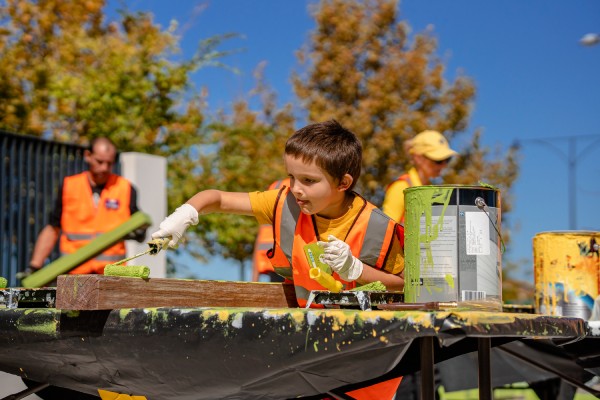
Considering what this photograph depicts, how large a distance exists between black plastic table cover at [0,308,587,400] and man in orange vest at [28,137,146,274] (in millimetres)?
4182

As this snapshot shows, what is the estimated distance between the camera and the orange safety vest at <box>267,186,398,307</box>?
2250 mm

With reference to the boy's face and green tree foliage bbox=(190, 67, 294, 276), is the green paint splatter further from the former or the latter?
green tree foliage bbox=(190, 67, 294, 276)

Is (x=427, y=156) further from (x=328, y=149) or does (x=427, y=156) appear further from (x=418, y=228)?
(x=418, y=228)

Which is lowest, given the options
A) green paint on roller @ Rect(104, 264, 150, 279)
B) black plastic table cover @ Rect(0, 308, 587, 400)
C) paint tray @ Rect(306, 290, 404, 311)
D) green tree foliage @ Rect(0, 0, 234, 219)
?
black plastic table cover @ Rect(0, 308, 587, 400)

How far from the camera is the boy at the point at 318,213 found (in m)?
2.14

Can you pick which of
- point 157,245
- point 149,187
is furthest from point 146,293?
point 149,187

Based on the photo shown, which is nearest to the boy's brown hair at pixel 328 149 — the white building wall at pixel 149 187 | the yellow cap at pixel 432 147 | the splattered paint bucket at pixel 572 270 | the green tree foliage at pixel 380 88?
the splattered paint bucket at pixel 572 270

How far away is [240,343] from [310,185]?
0.73 metres

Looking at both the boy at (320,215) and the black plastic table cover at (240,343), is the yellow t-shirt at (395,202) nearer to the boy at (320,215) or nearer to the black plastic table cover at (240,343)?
the boy at (320,215)

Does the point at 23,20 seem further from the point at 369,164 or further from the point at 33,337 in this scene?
the point at 33,337

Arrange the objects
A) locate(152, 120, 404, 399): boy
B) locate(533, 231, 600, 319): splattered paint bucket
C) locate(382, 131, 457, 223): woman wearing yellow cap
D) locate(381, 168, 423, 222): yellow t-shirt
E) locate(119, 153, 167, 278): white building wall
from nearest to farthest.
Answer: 1. locate(152, 120, 404, 399): boy
2. locate(533, 231, 600, 319): splattered paint bucket
3. locate(381, 168, 423, 222): yellow t-shirt
4. locate(382, 131, 457, 223): woman wearing yellow cap
5. locate(119, 153, 167, 278): white building wall

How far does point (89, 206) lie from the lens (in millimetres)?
6121

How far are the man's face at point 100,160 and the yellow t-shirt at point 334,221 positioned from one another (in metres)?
3.69

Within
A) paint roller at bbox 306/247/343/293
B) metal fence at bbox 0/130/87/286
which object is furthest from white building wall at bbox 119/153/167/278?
paint roller at bbox 306/247/343/293
